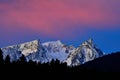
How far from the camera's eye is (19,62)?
183 metres

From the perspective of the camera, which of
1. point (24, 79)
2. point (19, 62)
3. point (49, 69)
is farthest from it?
point (49, 69)

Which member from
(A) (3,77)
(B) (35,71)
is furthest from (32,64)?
(A) (3,77)

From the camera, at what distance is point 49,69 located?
196 m

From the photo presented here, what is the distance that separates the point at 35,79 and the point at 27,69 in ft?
18.6

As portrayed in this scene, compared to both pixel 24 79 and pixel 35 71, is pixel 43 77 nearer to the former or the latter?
pixel 35 71

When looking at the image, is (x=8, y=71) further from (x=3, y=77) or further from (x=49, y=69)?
(x=49, y=69)

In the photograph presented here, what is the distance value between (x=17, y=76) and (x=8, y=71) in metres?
4.55

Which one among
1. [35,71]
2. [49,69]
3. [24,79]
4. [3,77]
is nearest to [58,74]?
[49,69]

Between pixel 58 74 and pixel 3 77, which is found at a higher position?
pixel 58 74

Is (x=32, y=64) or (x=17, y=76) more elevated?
(x=32, y=64)

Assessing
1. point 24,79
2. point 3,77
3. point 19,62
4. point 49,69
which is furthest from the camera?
point 49,69

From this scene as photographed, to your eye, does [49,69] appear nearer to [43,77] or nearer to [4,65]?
[43,77]

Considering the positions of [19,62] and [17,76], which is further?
[19,62]

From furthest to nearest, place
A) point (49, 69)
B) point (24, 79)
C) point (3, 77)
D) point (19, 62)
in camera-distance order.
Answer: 1. point (49, 69)
2. point (19, 62)
3. point (24, 79)
4. point (3, 77)
